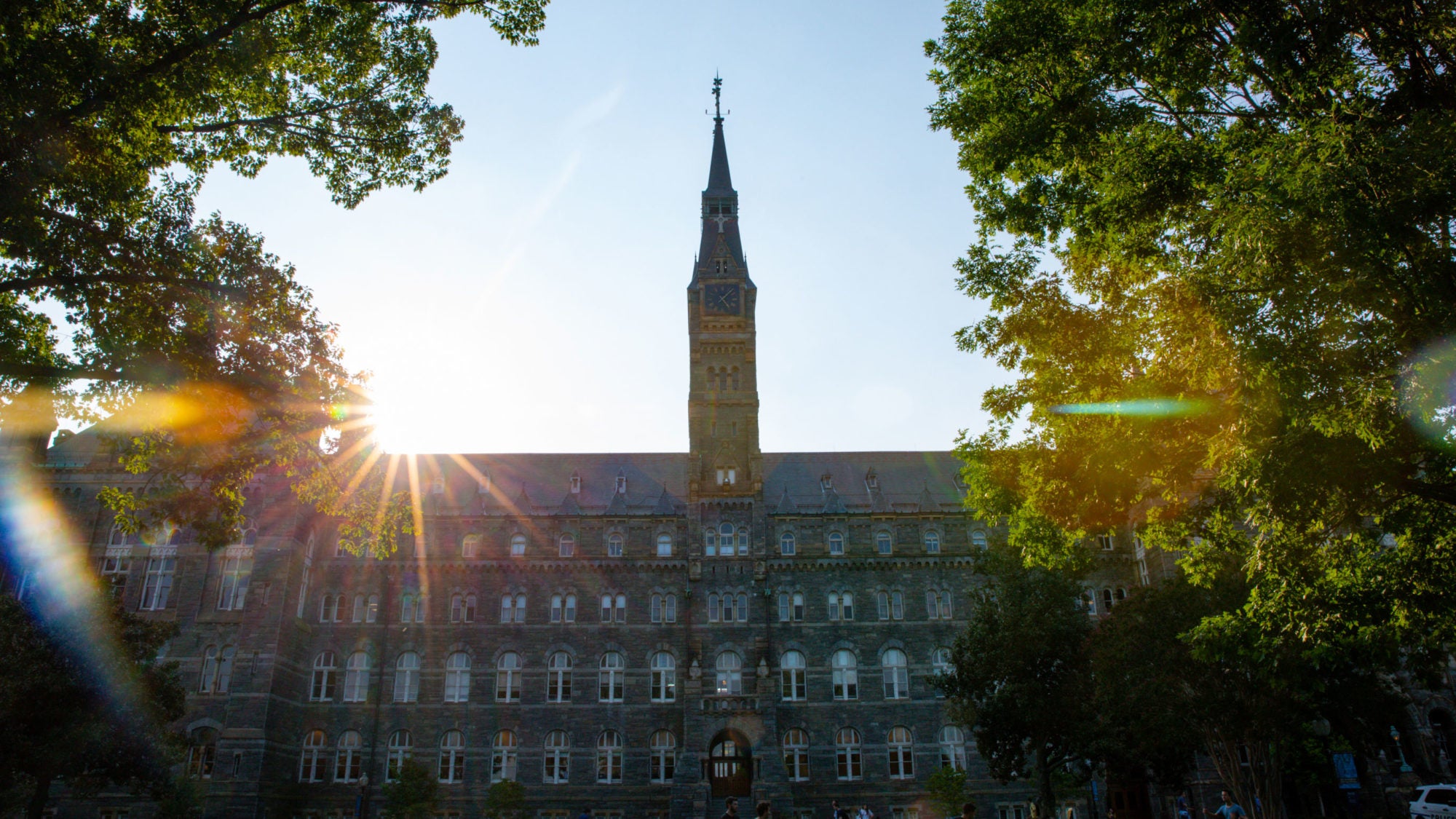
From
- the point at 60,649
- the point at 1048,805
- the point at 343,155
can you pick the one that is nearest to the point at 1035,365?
the point at 343,155

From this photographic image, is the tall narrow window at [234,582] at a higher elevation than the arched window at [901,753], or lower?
higher

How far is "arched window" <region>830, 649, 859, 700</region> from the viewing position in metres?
43.9

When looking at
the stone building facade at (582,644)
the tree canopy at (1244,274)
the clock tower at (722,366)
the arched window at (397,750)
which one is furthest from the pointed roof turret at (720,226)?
the tree canopy at (1244,274)

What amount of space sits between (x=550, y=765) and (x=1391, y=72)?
39.2 metres

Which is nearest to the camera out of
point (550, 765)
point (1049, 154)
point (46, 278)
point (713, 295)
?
point (46, 278)

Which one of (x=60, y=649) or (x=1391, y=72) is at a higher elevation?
(x=1391, y=72)

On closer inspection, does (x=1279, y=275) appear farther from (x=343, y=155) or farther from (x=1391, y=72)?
(x=343, y=155)

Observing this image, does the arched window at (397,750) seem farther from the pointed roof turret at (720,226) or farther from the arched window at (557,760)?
the pointed roof turret at (720,226)

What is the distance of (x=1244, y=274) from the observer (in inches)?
483

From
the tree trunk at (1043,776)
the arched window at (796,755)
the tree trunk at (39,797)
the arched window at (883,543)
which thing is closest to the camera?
the tree trunk at (39,797)

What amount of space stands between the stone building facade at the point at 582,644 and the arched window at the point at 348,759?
0.09 meters

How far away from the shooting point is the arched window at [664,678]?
43750 mm

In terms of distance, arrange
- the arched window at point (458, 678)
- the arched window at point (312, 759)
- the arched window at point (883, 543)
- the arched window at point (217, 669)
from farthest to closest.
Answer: the arched window at point (883, 543) → the arched window at point (458, 678) → the arched window at point (312, 759) → the arched window at point (217, 669)

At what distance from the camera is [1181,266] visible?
551 inches
